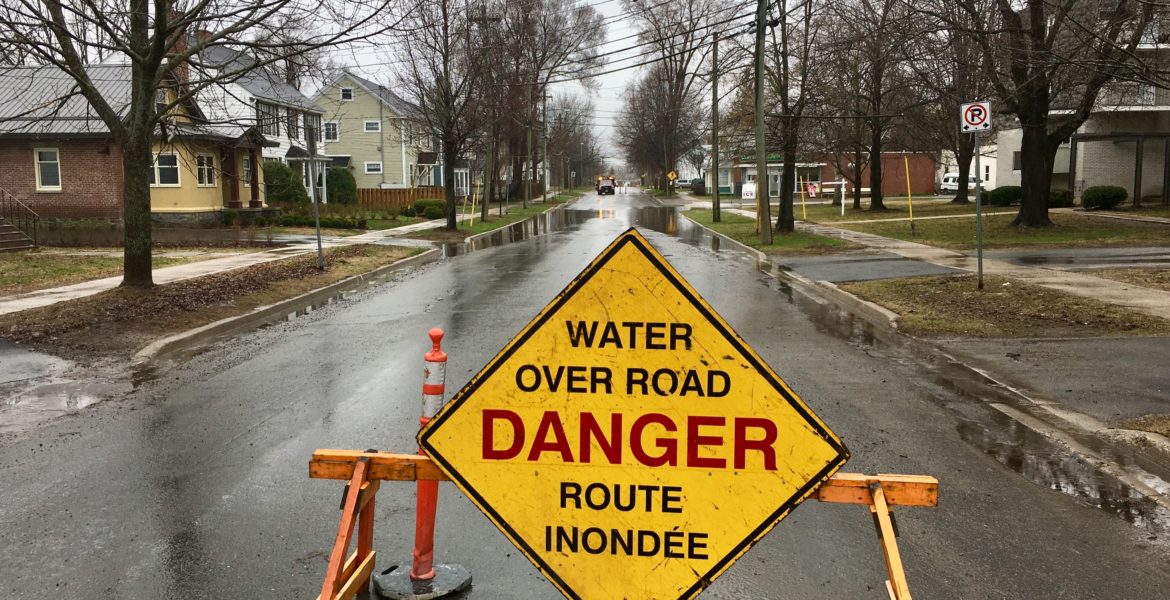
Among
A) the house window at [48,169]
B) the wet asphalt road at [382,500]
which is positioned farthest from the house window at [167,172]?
the wet asphalt road at [382,500]

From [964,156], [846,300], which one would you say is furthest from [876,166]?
[846,300]

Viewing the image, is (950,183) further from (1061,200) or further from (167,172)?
(167,172)

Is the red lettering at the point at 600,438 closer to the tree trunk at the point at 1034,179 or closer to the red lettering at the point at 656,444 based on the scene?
the red lettering at the point at 656,444

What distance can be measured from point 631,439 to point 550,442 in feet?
1.00

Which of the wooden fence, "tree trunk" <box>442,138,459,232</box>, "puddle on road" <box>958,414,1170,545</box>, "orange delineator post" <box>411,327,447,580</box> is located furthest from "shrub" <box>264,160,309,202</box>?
"orange delineator post" <box>411,327,447,580</box>

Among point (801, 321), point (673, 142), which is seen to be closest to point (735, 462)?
point (801, 321)

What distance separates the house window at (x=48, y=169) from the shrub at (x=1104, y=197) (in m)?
38.8

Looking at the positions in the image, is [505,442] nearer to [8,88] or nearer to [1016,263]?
[1016,263]

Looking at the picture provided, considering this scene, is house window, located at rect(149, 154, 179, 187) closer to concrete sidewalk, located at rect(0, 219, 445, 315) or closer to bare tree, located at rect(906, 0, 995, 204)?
concrete sidewalk, located at rect(0, 219, 445, 315)

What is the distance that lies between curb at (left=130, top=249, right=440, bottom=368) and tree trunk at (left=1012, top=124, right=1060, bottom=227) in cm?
1867

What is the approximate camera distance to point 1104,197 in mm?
35312

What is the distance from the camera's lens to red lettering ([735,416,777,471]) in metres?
3.28

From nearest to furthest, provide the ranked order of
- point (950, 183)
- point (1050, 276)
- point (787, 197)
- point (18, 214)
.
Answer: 1. point (1050, 276)
2. point (787, 197)
3. point (18, 214)
4. point (950, 183)

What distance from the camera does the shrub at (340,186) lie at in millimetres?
52062
